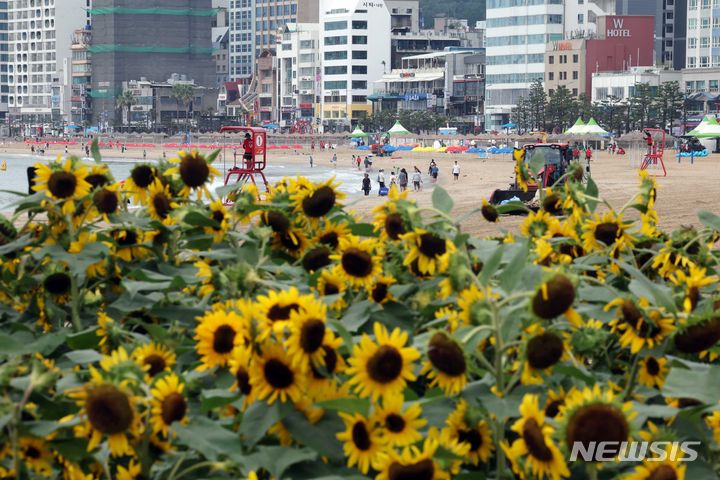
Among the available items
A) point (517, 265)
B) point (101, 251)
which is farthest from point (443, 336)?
point (101, 251)

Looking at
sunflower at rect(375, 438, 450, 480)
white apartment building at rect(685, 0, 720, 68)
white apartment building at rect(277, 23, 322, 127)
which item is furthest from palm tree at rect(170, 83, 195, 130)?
sunflower at rect(375, 438, 450, 480)

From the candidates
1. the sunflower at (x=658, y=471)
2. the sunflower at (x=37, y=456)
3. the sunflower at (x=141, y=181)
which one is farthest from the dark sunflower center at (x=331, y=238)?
the sunflower at (x=658, y=471)

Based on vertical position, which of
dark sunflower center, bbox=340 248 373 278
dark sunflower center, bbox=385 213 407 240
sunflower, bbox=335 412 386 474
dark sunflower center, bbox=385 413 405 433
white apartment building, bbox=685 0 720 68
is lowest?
sunflower, bbox=335 412 386 474

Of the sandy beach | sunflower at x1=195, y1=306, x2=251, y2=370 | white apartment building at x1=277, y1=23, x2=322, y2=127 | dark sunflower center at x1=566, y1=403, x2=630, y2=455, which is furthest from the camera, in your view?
white apartment building at x1=277, y1=23, x2=322, y2=127

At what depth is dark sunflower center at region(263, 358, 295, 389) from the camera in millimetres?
3068

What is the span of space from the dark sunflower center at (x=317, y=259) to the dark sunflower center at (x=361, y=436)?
139 cm

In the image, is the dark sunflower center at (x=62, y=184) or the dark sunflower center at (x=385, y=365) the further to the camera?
the dark sunflower center at (x=62, y=184)

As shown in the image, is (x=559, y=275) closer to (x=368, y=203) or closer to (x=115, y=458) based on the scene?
(x=115, y=458)

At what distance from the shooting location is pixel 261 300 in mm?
3197

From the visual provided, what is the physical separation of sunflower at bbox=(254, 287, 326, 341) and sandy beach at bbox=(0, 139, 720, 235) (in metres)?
14.7

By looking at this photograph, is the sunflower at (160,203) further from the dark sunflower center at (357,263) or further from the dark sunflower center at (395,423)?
the dark sunflower center at (395,423)

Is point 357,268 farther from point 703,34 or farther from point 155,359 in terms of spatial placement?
point 703,34

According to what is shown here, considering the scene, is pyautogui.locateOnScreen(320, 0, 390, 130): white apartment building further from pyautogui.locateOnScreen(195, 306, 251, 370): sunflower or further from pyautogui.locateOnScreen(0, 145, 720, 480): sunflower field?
pyautogui.locateOnScreen(195, 306, 251, 370): sunflower

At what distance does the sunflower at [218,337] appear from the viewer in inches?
128
